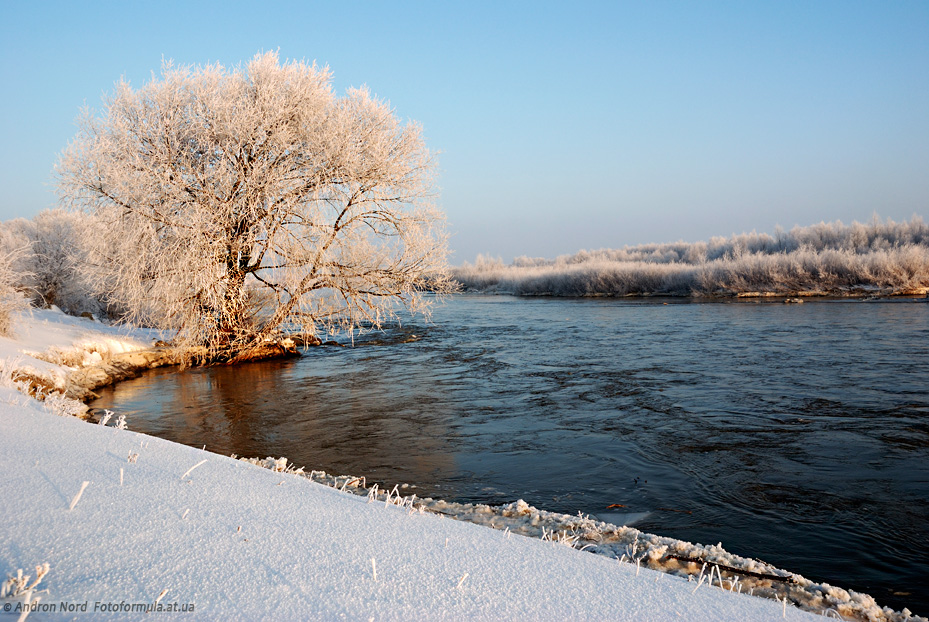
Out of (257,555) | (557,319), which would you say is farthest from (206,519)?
(557,319)

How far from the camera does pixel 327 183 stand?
12.7m

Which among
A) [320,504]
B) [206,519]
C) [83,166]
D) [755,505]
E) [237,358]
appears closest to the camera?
[206,519]

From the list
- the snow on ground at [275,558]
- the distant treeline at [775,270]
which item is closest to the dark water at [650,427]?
the snow on ground at [275,558]

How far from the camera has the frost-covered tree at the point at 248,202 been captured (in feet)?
37.5

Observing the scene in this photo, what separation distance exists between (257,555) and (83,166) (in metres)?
11.7

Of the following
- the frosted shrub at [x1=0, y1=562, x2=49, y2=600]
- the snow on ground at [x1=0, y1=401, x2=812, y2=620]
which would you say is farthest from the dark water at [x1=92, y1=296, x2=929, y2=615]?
the frosted shrub at [x1=0, y1=562, x2=49, y2=600]

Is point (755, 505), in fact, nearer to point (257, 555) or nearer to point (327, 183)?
point (257, 555)

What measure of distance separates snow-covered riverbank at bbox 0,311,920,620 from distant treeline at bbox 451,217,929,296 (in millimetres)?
27601

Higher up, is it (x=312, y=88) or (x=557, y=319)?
(x=312, y=88)

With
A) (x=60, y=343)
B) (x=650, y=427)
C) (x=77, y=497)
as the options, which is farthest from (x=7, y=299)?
(x=650, y=427)

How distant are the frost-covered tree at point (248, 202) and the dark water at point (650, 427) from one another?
149cm

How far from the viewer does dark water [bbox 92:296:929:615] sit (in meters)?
4.46

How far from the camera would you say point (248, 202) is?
39.4 ft

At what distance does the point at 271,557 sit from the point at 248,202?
35.7 feet
